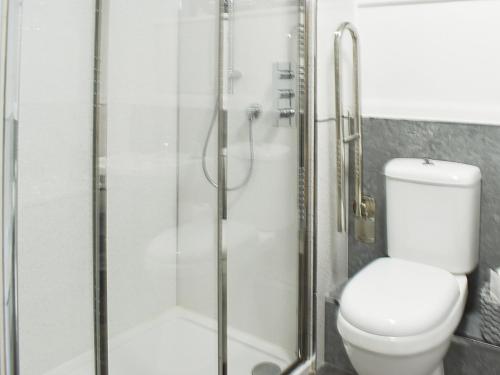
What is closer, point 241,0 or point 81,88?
point 81,88

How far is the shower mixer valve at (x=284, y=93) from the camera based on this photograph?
1845 mm

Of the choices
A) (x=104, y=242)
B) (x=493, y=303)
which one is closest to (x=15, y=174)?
(x=104, y=242)

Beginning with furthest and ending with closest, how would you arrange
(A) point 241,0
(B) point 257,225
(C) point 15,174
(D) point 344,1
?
(D) point 344,1, (B) point 257,225, (A) point 241,0, (C) point 15,174

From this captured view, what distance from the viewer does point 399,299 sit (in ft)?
5.00

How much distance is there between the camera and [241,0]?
1.70 meters

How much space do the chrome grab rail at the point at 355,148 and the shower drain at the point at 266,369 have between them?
0.58 m

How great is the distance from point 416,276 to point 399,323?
0.34 meters

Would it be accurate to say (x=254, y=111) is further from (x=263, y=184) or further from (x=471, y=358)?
(x=471, y=358)

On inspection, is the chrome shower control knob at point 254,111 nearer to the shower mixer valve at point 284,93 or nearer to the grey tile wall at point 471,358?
the shower mixer valve at point 284,93

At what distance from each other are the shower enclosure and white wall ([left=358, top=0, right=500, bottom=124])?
0.38 meters

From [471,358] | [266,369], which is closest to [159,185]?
[266,369]

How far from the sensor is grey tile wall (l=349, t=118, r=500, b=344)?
1.87 m

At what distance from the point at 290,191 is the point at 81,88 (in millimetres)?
838

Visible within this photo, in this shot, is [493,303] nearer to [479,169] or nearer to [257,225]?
[479,169]
